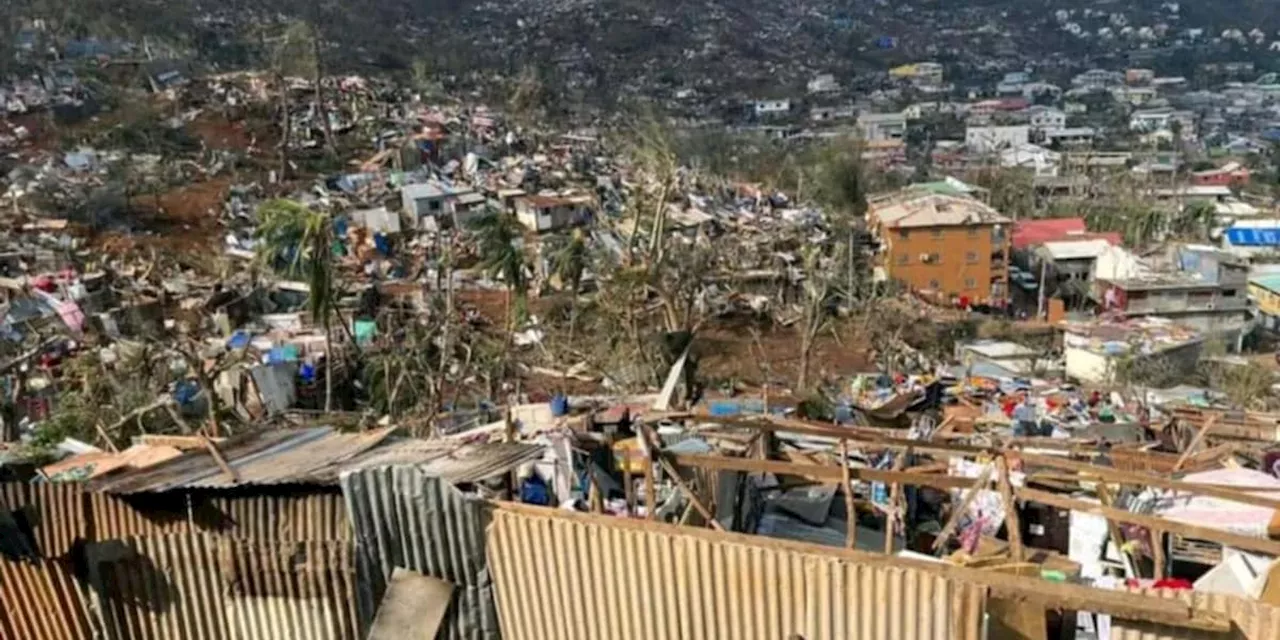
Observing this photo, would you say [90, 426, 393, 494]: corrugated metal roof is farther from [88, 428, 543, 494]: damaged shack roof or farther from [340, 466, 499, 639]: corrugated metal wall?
[340, 466, 499, 639]: corrugated metal wall

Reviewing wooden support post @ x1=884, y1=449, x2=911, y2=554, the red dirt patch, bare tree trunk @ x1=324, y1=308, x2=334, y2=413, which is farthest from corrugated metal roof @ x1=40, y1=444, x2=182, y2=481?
the red dirt patch

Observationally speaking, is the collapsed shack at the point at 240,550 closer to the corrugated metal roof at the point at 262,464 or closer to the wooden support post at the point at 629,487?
the corrugated metal roof at the point at 262,464

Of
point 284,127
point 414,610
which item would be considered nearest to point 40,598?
point 414,610

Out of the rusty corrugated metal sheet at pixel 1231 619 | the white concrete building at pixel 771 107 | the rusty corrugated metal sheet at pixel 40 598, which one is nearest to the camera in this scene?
the rusty corrugated metal sheet at pixel 1231 619

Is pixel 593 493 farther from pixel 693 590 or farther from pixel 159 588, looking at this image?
pixel 159 588

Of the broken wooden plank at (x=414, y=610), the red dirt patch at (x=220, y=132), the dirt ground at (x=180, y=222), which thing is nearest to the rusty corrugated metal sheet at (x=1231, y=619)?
the broken wooden plank at (x=414, y=610)
